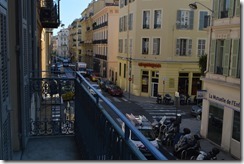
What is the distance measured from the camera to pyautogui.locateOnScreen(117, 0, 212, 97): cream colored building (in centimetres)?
2817

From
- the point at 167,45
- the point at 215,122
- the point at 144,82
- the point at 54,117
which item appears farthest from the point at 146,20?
the point at 54,117

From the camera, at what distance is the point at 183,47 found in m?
28.5

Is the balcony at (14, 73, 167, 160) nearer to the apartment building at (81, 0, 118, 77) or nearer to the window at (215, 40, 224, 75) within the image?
the window at (215, 40, 224, 75)

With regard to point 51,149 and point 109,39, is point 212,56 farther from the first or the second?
point 109,39

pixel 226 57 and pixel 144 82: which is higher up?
pixel 226 57

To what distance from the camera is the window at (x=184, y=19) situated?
92.5 feet

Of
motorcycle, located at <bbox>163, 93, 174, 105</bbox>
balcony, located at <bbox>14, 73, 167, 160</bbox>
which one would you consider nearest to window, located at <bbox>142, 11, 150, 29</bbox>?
motorcycle, located at <bbox>163, 93, 174, 105</bbox>

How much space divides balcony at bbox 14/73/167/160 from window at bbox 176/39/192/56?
2252 centimetres

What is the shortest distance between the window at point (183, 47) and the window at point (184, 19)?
3.75 ft

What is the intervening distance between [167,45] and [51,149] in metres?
24.1

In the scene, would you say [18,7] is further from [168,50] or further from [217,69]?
[168,50]

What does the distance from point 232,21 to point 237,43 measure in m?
1.01

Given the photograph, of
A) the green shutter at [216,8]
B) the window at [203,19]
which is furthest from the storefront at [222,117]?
the window at [203,19]

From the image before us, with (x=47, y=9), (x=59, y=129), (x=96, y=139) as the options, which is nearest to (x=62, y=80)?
(x=59, y=129)
